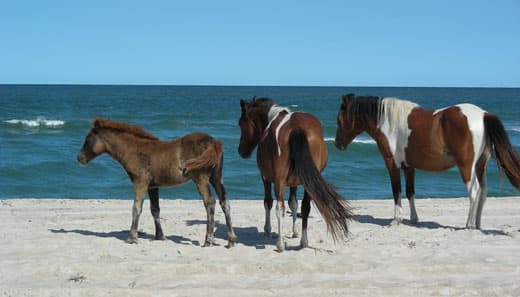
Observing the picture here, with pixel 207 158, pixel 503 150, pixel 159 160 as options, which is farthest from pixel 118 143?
pixel 503 150

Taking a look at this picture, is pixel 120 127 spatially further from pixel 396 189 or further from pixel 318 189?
pixel 396 189

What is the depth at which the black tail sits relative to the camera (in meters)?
5.93

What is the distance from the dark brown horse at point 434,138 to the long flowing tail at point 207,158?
8.64ft

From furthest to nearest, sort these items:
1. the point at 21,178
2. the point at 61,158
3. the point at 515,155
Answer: the point at 61,158 < the point at 21,178 < the point at 515,155

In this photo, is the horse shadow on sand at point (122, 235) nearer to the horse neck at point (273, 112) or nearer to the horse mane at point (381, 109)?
the horse neck at point (273, 112)

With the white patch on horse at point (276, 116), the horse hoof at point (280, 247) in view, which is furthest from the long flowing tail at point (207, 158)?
the horse hoof at point (280, 247)

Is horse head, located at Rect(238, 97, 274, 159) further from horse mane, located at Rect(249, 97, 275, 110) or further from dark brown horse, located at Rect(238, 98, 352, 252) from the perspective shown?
dark brown horse, located at Rect(238, 98, 352, 252)

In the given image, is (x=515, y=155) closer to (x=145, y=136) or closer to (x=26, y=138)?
Answer: (x=145, y=136)

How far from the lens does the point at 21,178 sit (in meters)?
15.8

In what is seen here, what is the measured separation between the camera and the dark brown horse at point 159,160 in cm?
655

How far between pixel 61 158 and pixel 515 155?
50.3 feet

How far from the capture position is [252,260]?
601 cm

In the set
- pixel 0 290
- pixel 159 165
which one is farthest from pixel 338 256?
pixel 0 290

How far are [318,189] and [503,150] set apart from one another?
285 centimetres
